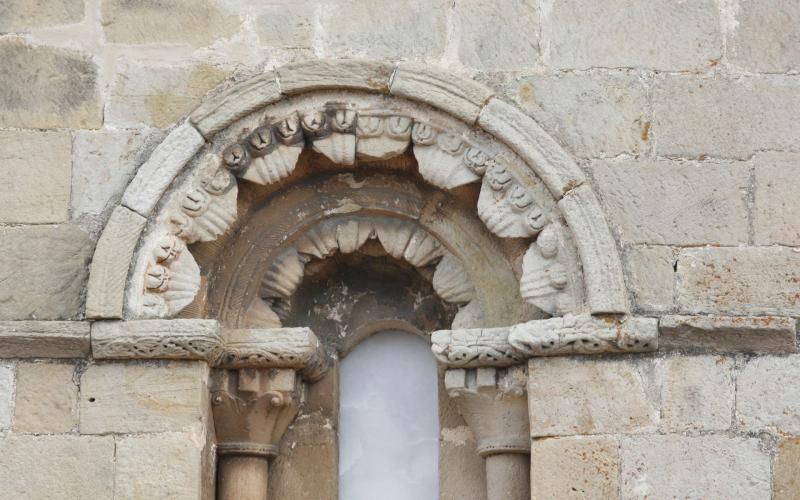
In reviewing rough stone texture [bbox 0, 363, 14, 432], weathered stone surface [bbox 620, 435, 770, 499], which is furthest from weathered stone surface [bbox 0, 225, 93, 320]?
weathered stone surface [bbox 620, 435, 770, 499]

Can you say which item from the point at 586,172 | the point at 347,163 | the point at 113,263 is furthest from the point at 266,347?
the point at 586,172

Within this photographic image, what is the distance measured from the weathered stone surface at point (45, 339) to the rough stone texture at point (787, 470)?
280 centimetres

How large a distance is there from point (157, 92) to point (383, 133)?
985 mm

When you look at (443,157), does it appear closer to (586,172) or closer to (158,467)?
(586,172)

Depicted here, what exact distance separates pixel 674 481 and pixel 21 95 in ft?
10.4

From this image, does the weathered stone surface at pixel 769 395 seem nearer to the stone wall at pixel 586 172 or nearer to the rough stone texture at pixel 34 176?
the stone wall at pixel 586 172

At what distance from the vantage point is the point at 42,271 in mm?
6301

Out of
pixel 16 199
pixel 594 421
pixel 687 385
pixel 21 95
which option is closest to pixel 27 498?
pixel 16 199

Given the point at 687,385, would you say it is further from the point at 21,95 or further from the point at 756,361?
the point at 21,95

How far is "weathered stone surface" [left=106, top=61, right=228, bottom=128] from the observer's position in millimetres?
6418

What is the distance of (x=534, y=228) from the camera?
6.20m

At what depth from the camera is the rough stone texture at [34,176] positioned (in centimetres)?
635

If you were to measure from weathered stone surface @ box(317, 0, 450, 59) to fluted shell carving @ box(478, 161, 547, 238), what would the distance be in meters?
0.62

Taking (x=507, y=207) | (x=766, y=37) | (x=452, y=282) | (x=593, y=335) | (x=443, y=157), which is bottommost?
(x=593, y=335)
